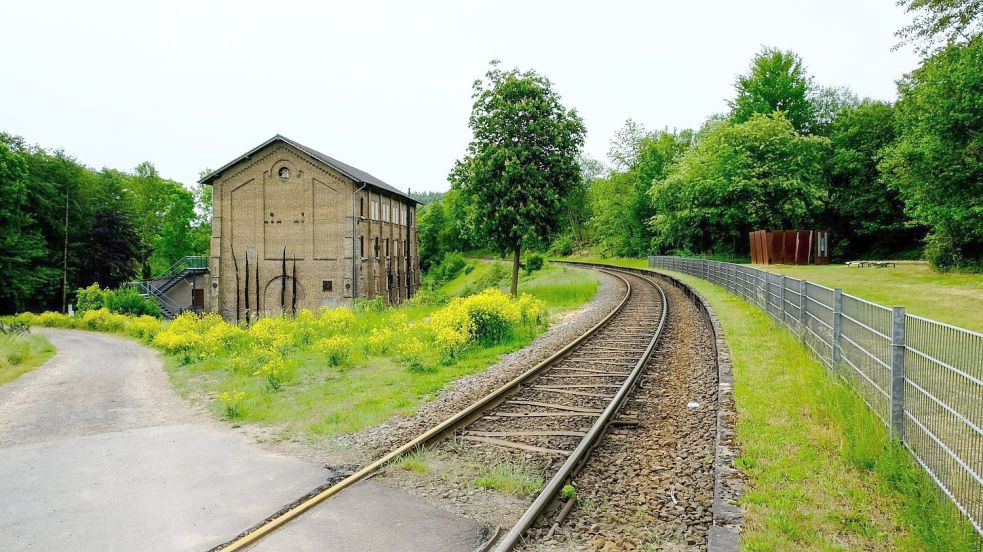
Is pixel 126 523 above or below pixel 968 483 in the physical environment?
below

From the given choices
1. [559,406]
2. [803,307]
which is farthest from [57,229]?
[803,307]

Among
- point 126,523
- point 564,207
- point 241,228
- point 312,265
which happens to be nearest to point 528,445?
point 126,523

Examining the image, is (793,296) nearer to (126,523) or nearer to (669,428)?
(669,428)

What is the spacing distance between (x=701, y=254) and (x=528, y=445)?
156 feet

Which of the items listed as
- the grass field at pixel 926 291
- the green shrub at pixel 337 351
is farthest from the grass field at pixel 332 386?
the grass field at pixel 926 291

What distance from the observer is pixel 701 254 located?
168 feet

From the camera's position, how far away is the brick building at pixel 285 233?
37.7 m

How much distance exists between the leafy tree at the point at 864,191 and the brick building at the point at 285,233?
124ft

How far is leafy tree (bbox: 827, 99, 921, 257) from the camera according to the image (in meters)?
49.0

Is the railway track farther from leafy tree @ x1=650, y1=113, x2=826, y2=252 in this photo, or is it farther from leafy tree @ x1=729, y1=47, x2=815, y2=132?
leafy tree @ x1=729, y1=47, x2=815, y2=132

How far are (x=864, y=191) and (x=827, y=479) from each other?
52967mm

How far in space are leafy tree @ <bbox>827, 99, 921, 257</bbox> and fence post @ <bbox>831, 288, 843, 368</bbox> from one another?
46010mm

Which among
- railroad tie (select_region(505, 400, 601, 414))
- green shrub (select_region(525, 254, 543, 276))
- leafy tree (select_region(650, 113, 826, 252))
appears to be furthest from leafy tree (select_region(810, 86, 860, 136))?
railroad tie (select_region(505, 400, 601, 414))

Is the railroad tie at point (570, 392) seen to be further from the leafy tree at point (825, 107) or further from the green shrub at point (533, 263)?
the leafy tree at point (825, 107)
